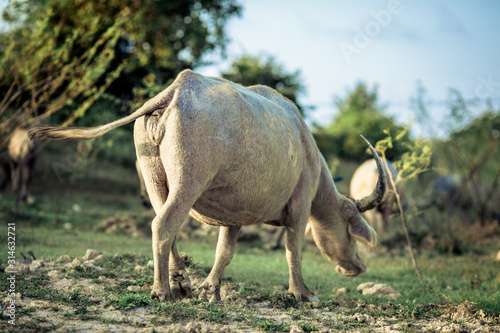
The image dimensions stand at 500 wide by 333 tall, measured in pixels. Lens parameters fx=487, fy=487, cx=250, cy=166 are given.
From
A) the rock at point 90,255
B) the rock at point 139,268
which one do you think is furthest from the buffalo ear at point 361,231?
the rock at point 90,255

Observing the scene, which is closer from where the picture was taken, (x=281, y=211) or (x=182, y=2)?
(x=281, y=211)

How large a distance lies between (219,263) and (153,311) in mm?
1364

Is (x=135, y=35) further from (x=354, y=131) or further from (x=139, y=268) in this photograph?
(x=354, y=131)

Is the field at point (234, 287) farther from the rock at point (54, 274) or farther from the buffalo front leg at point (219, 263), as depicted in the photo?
the buffalo front leg at point (219, 263)

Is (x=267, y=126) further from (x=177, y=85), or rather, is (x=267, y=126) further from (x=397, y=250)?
(x=397, y=250)

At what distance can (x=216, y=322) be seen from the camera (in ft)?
12.6

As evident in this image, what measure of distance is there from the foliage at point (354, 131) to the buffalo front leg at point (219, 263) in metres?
14.7

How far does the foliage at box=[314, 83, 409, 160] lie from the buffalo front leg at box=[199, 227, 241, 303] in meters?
14.7

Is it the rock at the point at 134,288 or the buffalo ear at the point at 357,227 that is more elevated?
the buffalo ear at the point at 357,227

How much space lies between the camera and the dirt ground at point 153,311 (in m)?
3.58

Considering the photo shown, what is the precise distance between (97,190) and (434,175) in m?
13.0

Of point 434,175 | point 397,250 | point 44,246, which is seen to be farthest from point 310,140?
point 434,175

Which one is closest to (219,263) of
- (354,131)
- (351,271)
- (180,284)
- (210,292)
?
(210,292)

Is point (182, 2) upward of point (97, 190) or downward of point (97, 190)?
upward
